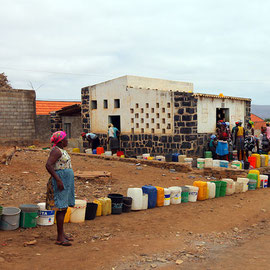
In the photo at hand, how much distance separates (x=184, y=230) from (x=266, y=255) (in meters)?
1.57

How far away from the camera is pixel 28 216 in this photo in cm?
553

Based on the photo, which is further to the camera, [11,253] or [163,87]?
[163,87]

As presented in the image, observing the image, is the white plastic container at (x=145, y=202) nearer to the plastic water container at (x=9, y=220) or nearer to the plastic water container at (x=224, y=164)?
the plastic water container at (x=9, y=220)

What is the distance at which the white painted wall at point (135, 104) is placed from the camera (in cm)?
1521

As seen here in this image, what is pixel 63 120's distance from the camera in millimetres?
21078

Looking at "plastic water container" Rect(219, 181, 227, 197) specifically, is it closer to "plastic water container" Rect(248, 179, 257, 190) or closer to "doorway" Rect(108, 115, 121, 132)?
"plastic water container" Rect(248, 179, 257, 190)

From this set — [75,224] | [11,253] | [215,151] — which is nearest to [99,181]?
[75,224]

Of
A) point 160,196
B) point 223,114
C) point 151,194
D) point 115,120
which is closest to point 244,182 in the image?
point 160,196

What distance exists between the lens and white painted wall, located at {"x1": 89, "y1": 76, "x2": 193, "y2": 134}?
1521 centimetres

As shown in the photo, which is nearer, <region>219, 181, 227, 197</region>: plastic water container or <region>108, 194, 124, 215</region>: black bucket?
<region>108, 194, 124, 215</region>: black bucket

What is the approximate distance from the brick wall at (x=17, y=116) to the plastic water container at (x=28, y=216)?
15853 mm

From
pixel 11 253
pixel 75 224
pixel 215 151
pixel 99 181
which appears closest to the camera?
pixel 11 253

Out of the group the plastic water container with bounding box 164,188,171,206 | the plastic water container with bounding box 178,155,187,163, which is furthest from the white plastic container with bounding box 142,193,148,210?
the plastic water container with bounding box 178,155,187,163

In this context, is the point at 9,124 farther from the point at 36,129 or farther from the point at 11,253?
the point at 11,253
